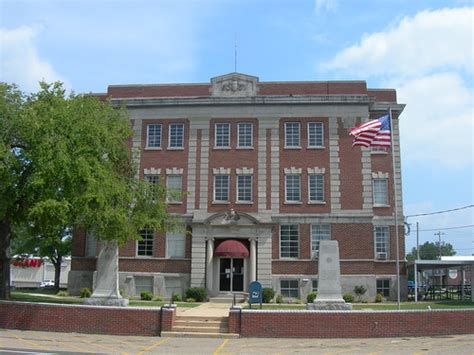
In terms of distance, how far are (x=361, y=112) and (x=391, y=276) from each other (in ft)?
36.0

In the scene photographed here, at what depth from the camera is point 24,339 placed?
17922mm

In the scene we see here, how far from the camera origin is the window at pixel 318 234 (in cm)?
3538

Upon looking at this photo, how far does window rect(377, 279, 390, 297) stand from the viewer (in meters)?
35.5

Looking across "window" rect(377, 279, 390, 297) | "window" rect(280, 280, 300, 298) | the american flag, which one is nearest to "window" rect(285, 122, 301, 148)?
"window" rect(280, 280, 300, 298)

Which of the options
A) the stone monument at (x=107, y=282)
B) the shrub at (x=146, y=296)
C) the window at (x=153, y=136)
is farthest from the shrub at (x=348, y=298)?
the window at (x=153, y=136)

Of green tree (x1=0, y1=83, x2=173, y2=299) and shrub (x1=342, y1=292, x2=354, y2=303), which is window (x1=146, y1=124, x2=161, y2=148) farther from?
shrub (x1=342, y1=292, x2=354, y2=303)

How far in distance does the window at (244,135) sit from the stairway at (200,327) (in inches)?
709

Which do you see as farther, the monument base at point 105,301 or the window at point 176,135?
the window at point 176,135

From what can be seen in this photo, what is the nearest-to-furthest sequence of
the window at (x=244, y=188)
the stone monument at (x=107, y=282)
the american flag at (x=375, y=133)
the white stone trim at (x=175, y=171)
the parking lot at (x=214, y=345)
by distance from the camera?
the parking lot at (x=214, y=345) → the stone monument at (x=107, y=282) → the american flag at (x=375, y=133) → the window at (x=244, y=188) → the white stone trim at (x=175, y=171)

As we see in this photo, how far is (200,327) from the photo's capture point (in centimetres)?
1986

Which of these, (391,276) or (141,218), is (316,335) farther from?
(391,276)

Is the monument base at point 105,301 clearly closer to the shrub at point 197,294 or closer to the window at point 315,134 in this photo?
A: the shrub at point 197,294

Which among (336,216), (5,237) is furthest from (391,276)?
(5,237)

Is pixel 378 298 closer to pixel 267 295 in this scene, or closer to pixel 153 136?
pixel 267 295
